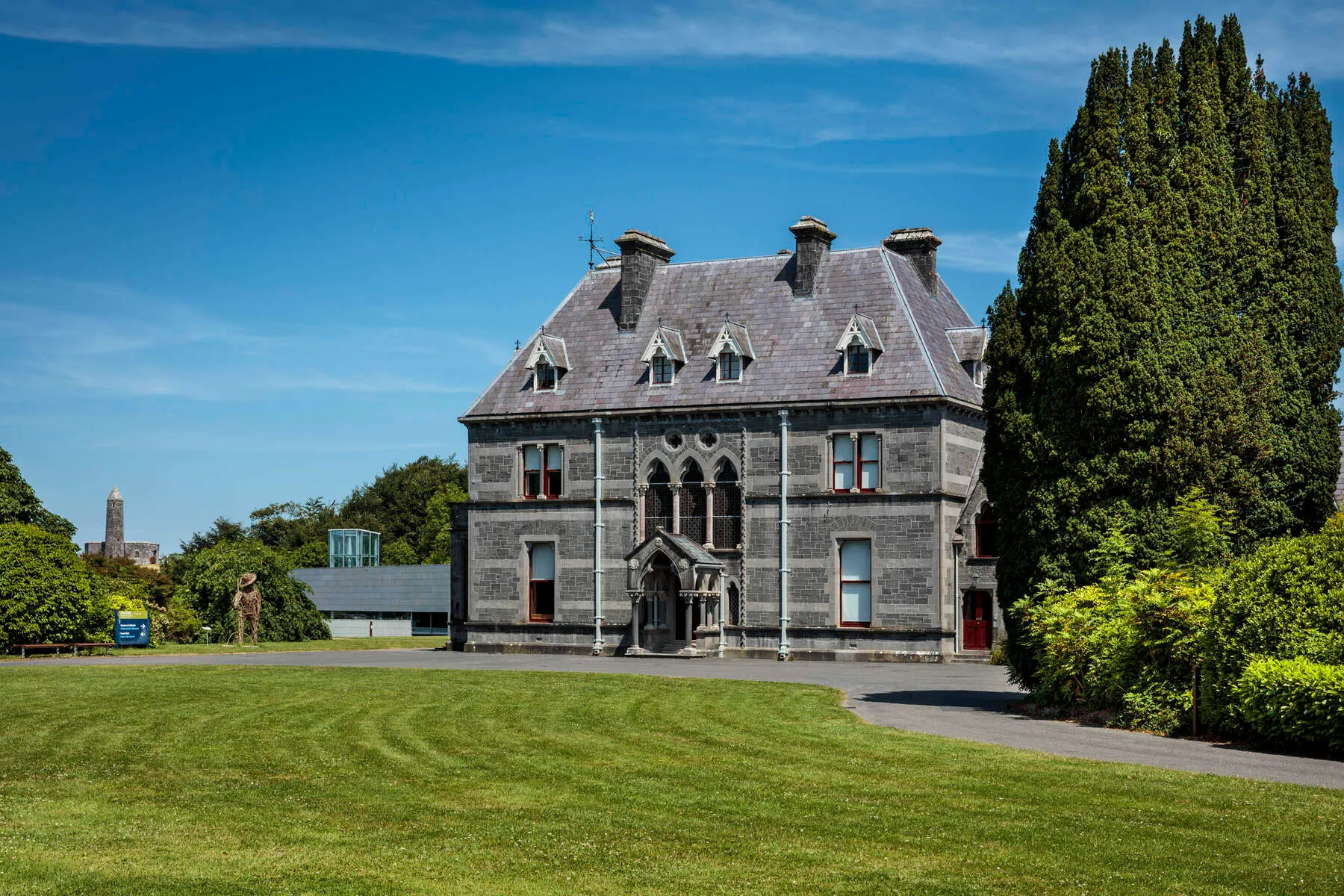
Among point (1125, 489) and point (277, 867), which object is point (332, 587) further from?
point (277, 867)

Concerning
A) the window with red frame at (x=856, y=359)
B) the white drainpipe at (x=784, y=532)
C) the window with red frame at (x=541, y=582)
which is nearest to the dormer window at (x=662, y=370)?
the white drainpipe at (x=784, y=532)

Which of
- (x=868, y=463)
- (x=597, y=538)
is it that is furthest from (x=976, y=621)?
(x=597, y=538)

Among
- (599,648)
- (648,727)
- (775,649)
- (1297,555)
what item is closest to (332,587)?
(599,648)

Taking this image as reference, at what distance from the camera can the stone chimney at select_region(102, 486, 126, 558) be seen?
419 feet

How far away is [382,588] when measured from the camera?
83.9 meters

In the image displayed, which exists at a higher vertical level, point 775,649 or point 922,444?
point 922,444

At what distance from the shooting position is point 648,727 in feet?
76.8

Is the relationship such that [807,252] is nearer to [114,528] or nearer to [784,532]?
[784,532]

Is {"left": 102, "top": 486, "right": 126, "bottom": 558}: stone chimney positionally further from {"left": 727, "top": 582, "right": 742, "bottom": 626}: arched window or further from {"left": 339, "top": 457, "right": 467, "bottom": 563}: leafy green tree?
{"left": 727, "top": 582, "right": 742, "bottom": 626}: arched window

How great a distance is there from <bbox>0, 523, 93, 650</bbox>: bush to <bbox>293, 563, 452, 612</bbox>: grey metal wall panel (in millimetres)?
32917

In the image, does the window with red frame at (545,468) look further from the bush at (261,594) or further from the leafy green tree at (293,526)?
the leafy green tree at (293,526)

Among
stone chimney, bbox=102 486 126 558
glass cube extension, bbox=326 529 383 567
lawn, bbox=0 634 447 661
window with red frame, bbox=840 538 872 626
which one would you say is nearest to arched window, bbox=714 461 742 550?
window with red frame, bbox=840 538 872 626

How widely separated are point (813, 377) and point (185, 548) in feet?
274

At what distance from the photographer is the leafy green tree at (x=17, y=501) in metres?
57.7
